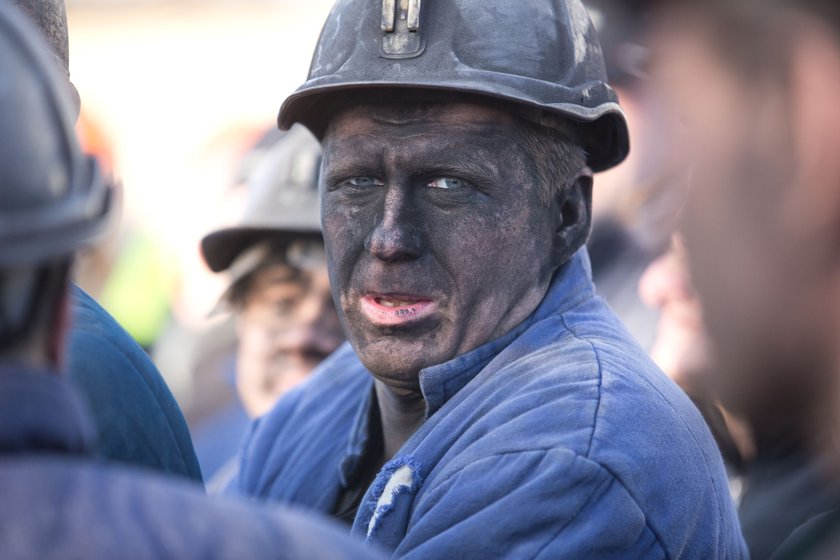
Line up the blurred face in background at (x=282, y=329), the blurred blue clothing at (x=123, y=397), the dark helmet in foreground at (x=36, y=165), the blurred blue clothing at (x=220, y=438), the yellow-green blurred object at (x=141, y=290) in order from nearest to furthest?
the dark helmet in foreground at (x=36, y=165) < the blurred blue clothing at (x=123, y=397) < the blurred face in background at (x=282, y=329) < the blurred blue clothing at (x=220, y=438) < the yellow-green blurred object at (x=141, y=290)

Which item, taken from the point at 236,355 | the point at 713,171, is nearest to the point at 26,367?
the point at 713,171

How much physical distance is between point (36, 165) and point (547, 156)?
169 cm

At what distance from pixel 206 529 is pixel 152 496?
0.07 meters

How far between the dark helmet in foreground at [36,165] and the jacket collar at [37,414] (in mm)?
132

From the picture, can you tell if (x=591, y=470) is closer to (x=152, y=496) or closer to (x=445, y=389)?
(x=445, y=389)

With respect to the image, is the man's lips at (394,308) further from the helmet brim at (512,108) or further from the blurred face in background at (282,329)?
the blurred face in background at (282,329)

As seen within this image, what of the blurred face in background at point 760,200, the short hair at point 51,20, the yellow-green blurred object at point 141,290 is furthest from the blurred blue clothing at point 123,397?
the yellow-green blurred object at point 141,290

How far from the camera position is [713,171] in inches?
83.0

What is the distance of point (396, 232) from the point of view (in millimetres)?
2967

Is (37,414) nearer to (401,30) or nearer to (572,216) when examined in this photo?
(401,30)

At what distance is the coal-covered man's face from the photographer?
298 cm

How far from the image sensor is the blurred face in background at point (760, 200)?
191 cm

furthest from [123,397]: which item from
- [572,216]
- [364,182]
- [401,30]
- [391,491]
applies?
[572,216]

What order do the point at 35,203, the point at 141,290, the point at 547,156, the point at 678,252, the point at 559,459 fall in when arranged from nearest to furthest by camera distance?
the point at 35,203 → the point at 559,459 → the point at 547,156 → the point at 678,252 → the point at 141,290
